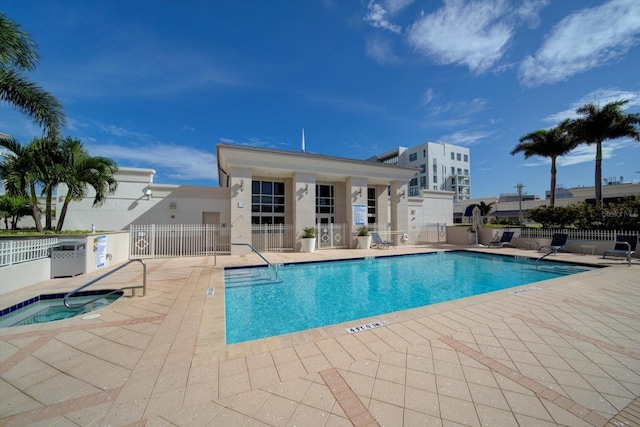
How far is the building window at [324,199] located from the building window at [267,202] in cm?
253

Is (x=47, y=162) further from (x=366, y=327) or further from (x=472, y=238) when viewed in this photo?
(x=472, y=238)

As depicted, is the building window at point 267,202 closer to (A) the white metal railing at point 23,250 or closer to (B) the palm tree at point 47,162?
(B) the palm tree at point 47,162

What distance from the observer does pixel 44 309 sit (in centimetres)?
515

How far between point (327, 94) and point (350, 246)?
31.9ft

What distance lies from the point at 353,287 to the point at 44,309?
24.1 feet

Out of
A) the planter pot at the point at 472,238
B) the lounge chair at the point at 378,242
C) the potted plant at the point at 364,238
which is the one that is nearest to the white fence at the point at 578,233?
the planter pot at the point at 472,238

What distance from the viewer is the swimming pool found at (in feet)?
15.0

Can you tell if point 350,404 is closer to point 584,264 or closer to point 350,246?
point 584,264

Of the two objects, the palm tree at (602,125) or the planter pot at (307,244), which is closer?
the planter pot at (307,244)

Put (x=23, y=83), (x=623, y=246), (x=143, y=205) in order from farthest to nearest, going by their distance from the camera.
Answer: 1. (x=143, y=205)
2. (x=623, y=246)
3. (x=23, y=83)

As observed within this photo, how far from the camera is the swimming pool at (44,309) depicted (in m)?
4.59

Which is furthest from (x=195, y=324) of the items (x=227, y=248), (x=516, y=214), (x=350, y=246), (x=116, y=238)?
(x=516, y=214)

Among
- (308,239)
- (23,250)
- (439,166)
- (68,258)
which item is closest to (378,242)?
(308,239)

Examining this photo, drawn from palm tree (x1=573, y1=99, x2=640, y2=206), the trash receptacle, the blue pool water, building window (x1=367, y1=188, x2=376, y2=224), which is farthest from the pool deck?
palm tree (x1=573, y1=99, x2=640, y2=206)
